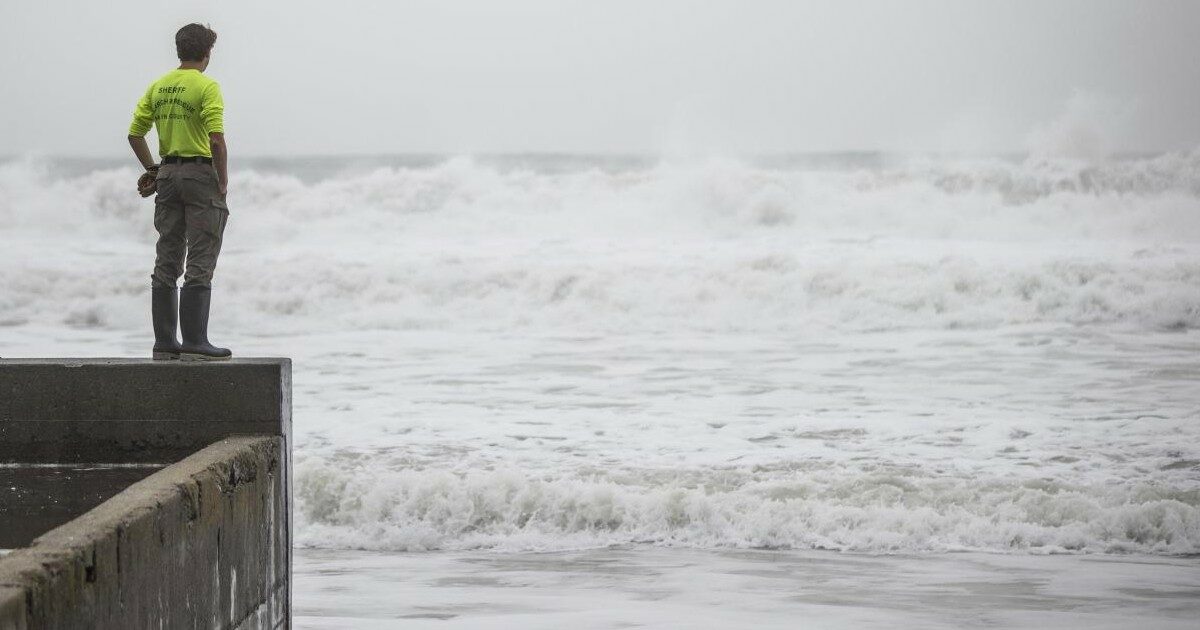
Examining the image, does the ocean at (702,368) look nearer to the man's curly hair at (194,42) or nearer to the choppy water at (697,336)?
the choppy water at (697,336)

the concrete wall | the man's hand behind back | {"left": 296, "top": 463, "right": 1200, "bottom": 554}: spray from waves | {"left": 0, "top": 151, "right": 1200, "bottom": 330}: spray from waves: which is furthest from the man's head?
{"left": 0, "top": 151, "right": 1200, "bottom": 330}: spray from waves

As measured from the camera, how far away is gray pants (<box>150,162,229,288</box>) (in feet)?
16.9

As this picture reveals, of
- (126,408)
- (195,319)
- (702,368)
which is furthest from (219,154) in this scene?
(702,368)

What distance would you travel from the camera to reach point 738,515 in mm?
8602

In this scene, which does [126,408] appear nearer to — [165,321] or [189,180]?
[165,321]

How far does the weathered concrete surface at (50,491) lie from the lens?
4.54 meters

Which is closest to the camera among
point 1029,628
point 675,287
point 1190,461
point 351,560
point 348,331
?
point 1029,628

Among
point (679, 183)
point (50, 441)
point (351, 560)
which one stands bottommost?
point (351, 560)

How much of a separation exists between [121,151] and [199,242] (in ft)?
101

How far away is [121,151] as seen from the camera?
34219mm

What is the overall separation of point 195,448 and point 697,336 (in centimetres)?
1761

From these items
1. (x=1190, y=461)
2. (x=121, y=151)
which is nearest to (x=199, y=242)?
(x=1190, y=461)

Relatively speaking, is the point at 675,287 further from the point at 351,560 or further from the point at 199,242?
the point at 199,242

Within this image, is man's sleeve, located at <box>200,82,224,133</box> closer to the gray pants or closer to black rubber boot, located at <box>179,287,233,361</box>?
the gray pants
